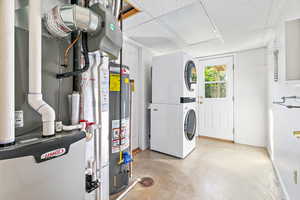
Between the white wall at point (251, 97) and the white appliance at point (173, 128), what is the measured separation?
134 cm

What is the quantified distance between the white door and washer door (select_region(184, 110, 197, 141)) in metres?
1.07

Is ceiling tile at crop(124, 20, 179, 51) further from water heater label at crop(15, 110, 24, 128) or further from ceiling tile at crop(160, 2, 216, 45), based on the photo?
water heater label at crop(15, 110, 24, 128)

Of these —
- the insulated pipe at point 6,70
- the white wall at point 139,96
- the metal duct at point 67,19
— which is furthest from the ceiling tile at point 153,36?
the insulated pipe at point 6,70

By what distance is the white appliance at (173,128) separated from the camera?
2490 mm

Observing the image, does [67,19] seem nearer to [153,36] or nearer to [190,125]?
[153,36]

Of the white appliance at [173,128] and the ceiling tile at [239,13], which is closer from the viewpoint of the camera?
the ceiling tile at [239,13]

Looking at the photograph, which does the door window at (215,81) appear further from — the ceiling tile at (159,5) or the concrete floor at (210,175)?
the ceiling tile at (159,5)

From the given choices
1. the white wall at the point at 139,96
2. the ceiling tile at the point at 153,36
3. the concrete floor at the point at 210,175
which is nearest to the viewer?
the concrete floor at the point at 210,175

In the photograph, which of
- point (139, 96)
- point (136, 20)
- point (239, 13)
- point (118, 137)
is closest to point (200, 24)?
point (239, 13)

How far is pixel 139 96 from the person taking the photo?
9.78ft

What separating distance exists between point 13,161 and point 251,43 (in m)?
3.78

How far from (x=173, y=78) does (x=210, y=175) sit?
171 cm

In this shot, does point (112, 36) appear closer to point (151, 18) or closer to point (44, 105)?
point (44, 105)

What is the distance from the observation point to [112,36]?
90cm
